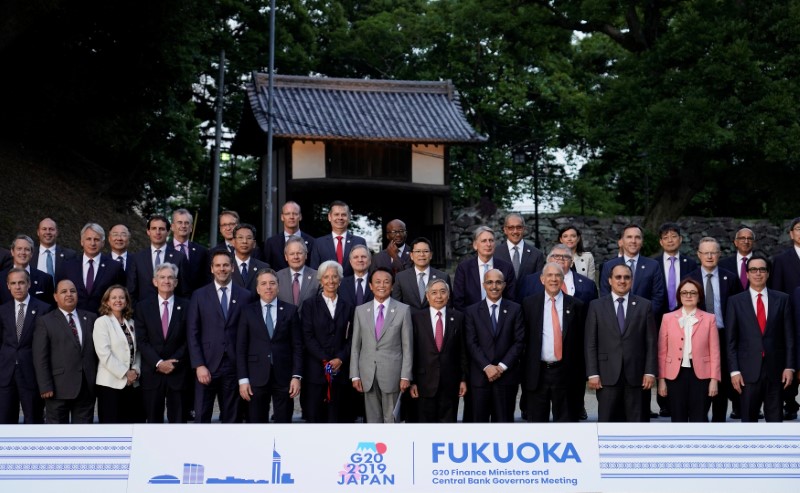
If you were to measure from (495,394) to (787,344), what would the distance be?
93.0 inches

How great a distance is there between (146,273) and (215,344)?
3.75ft

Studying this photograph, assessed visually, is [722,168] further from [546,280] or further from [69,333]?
[69,333]

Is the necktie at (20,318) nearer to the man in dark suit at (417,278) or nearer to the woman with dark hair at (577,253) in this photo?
the man in dark suit at (417,278)

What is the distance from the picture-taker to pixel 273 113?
22000 mm

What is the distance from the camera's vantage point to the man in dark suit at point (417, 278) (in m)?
→ 7.73

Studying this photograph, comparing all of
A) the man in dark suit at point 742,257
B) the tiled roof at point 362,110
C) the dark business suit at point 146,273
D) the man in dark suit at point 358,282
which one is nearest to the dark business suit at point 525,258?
the man in dark suit at point 358,282

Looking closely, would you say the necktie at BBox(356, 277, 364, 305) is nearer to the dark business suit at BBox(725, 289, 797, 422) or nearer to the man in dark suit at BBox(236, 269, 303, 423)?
the man in dark suit at BBox(236, 269, 303, 423)

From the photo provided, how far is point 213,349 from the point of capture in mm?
7168

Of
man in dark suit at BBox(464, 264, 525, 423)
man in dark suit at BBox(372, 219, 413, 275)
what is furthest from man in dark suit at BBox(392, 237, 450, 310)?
man in dark suit at BBox(464, 264, 525, 423)

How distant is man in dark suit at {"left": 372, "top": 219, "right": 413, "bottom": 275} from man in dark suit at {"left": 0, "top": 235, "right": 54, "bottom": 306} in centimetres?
279

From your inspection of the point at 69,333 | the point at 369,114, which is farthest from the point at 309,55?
the point at 69,333

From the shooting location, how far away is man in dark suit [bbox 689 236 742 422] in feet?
25.0

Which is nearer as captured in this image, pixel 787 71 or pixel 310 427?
pixel 310 427

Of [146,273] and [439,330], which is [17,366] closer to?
[146,273]
